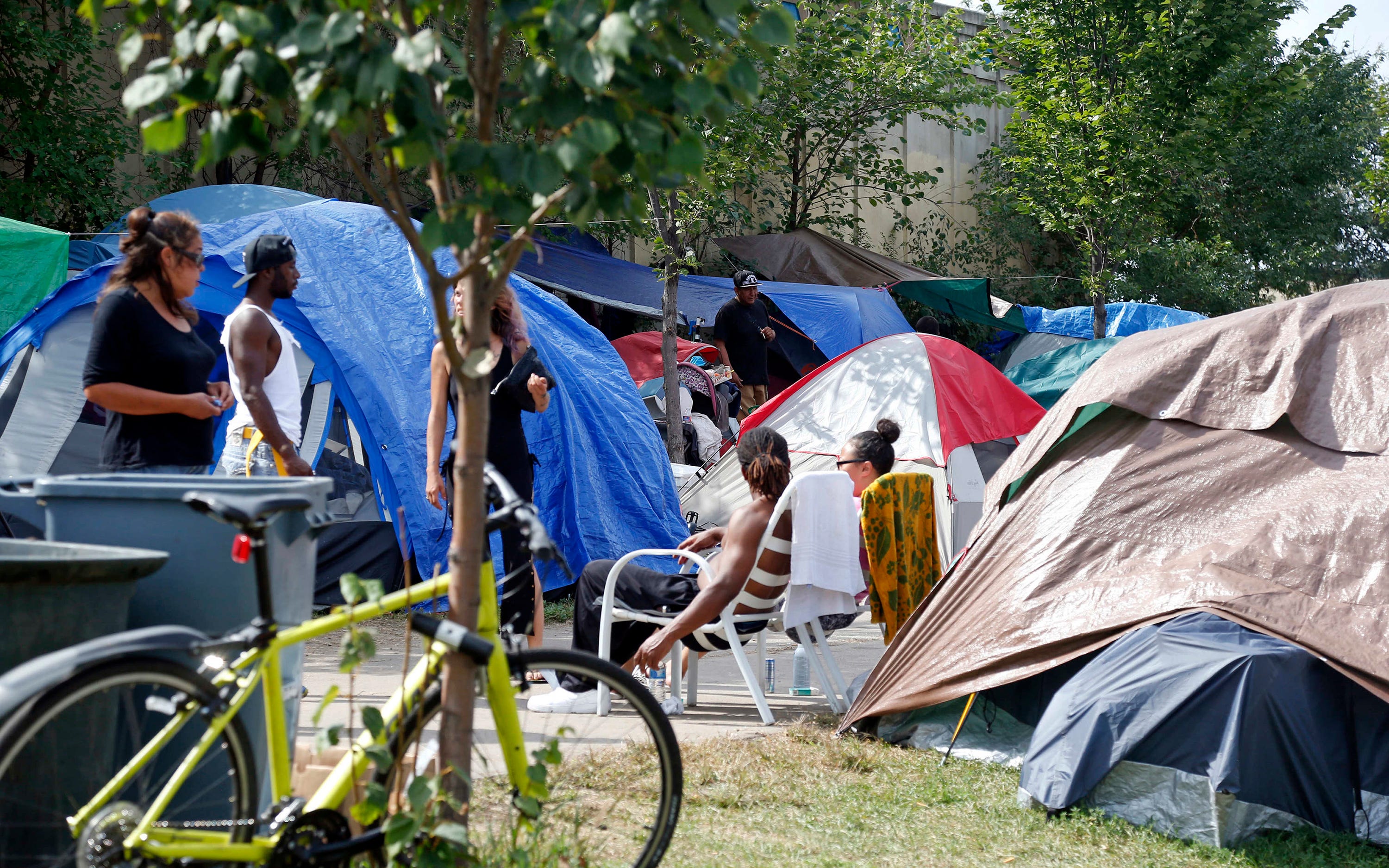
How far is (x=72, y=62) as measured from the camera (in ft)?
33.4

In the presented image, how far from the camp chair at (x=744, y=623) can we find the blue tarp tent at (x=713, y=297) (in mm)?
5843

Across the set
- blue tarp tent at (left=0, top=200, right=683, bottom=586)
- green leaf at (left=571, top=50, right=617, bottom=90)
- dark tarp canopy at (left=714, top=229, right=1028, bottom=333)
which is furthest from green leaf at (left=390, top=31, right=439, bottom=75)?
dark tarp canopy at (left=714, top=229, right=1028, bottom=333)

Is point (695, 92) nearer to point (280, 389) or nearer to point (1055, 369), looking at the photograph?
point (280, 389)

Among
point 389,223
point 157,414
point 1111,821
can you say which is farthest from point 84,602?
point 389,223

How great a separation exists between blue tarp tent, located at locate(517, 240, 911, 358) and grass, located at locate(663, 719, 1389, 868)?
22.5ft

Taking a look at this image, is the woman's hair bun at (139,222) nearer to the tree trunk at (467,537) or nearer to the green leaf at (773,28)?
the tree trunk at (467,537)

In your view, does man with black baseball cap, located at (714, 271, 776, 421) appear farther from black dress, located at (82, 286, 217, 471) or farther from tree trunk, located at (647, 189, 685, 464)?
black dress, located at (82, 286, 217, 471)

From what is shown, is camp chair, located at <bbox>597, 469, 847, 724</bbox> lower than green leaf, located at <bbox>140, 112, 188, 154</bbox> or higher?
lower

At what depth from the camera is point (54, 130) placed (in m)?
9.20

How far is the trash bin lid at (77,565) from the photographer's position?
2256 millimetres

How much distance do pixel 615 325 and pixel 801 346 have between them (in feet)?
5.69

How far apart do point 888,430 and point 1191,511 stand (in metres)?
2.63

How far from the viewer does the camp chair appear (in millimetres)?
4668

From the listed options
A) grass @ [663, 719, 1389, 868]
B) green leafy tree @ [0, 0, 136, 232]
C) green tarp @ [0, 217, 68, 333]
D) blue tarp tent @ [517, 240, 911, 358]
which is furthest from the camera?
blue tarp tent @ [517, 240, 911, 358]
